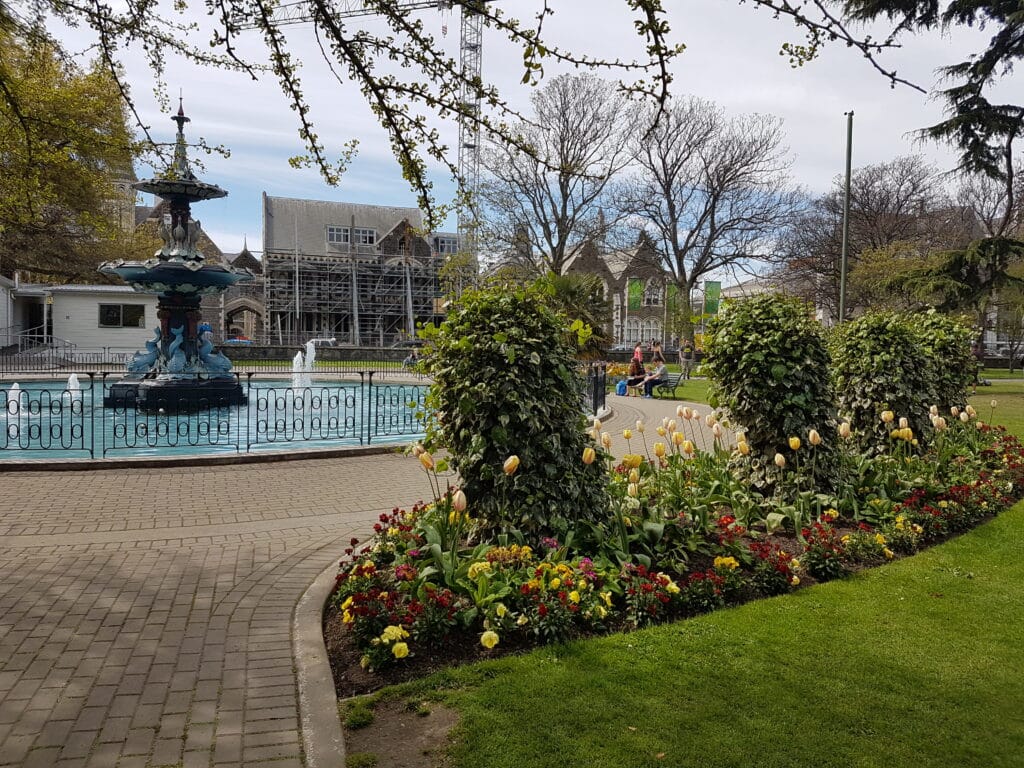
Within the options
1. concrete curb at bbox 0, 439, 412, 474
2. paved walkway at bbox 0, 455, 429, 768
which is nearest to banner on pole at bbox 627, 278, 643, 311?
concrete curb at bbox 0, 439, 412, 474

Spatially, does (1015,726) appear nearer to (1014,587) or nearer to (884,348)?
(1014,587)

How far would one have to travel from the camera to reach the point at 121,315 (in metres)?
36.0

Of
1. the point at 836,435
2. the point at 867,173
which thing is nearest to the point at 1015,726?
the point at 836,435

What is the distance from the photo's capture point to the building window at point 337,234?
191 feet

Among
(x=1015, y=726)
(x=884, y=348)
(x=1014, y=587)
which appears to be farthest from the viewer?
(x=884, y=348)

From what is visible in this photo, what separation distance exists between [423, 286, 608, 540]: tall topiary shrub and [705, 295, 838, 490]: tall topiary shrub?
224 centimetres

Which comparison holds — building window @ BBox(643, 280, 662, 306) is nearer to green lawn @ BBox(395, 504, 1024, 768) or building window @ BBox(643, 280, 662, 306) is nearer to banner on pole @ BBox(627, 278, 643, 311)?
banner on pole @ BBox(627, 278, 643, 311)

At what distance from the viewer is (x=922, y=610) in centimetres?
486

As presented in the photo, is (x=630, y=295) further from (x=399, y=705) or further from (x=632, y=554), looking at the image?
(x=399, y=705)

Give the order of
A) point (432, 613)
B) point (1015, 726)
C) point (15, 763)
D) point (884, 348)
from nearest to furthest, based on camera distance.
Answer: point (15, 763), point (1015, 726), point (432, 613), point (884, 348)

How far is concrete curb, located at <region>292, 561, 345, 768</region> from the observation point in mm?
3215

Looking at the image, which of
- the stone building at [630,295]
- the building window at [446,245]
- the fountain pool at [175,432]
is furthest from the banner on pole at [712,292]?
the fountain pool at [175,432]

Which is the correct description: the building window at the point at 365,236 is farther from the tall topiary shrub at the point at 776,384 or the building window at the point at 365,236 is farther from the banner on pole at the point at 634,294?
the tall topiary shrub at the point at 776,384

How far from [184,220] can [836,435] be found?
17.7 metres
